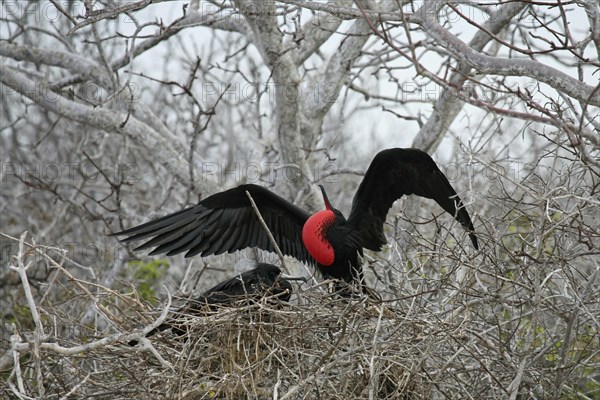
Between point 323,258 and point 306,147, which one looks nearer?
point 323,258

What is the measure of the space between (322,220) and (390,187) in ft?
1.57

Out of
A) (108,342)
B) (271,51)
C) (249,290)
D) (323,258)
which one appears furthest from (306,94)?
(108,342)

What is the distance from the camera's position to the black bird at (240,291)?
428 cm

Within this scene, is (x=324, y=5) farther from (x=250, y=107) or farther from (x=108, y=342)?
(x=250, y=107)

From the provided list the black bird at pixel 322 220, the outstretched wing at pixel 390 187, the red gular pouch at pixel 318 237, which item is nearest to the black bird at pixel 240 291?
the red gular pouch at pixel 318 237

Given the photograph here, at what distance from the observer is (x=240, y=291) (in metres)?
4.67

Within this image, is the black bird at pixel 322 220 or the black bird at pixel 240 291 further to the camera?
the black bird at pixel 322 220

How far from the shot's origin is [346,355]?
3.62 metres

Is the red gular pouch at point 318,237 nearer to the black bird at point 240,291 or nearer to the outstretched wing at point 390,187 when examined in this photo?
the outstretched wing at point 390,187

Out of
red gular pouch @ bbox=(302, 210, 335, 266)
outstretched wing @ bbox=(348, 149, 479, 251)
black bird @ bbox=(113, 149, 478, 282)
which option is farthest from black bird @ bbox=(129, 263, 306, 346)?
outstretched wing @ bbox=(348, 149, 479, 251)

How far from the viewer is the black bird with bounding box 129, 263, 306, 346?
428 cm

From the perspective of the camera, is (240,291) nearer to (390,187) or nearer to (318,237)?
(318,237)

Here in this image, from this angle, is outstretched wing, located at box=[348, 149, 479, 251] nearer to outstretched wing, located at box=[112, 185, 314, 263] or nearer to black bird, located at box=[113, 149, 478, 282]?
black bird, located at box=[113, 149, 478, 282]

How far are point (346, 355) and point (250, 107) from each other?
643 centimetres
